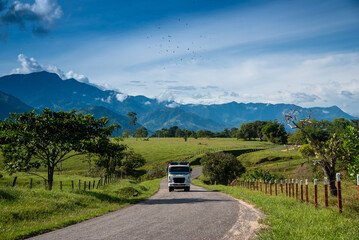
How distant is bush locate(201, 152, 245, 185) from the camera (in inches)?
2152

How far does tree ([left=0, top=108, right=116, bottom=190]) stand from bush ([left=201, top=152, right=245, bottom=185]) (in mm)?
33885

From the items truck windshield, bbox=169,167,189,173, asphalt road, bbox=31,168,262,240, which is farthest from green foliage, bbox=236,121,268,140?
asphalt road, bbox=31,168,262,240

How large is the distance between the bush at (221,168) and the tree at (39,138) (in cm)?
3388

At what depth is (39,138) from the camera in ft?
71.1

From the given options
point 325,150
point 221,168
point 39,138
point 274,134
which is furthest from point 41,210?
point 274,134

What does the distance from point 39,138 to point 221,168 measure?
38678mm

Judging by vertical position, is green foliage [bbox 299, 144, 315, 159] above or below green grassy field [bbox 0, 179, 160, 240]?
above

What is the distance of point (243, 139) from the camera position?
17912 cm

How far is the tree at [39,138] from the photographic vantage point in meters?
20.5

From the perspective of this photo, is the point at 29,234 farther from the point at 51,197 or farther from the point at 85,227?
the point at 51,197

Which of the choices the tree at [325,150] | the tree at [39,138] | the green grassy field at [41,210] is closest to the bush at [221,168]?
the tree at [325,150]

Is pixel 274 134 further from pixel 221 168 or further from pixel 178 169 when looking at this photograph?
pixel 178 169

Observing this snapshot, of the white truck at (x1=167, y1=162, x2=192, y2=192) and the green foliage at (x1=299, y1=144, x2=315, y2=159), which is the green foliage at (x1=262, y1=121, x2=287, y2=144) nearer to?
the green foliage at (x1=299, y1=144, x2=315, y2=159)

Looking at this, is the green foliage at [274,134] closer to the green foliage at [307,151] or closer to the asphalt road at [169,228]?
the green foliage at [307,151]
